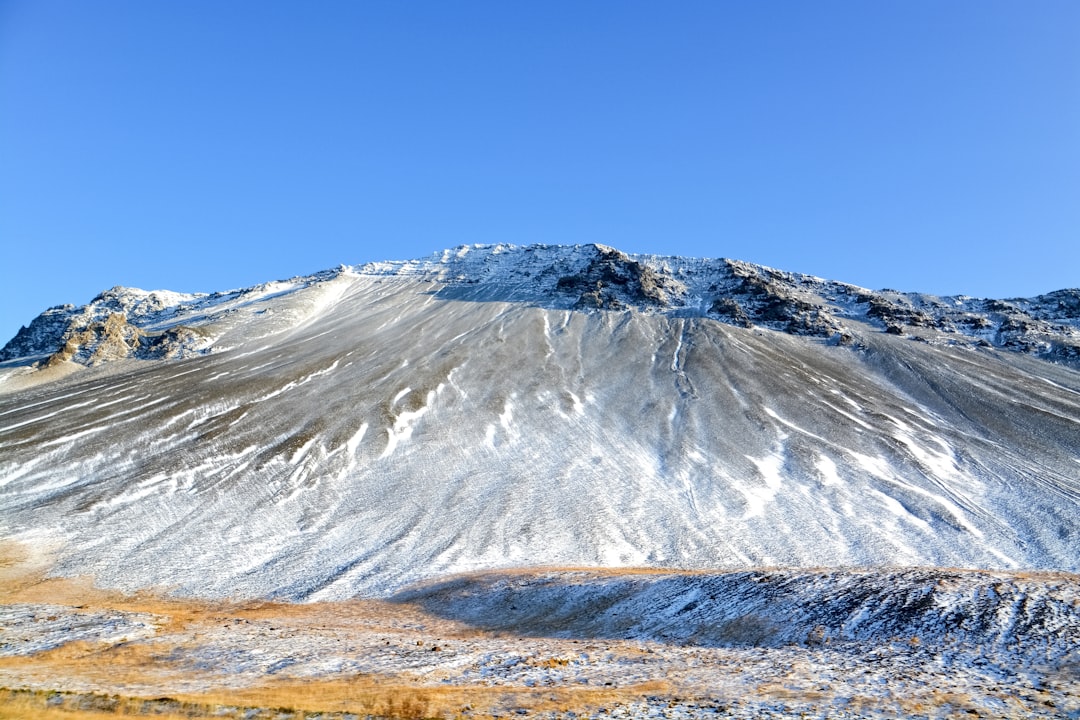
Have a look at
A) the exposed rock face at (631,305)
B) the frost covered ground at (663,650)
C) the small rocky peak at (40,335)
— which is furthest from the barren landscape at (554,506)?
the small rocky peak at (40,335)

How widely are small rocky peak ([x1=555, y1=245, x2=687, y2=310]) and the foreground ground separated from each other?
90.3 metres

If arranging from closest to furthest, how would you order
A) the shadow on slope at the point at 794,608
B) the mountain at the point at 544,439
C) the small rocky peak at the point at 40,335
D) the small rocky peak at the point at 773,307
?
the shadow on slope at the point at 794,608 < the mountain at the point at 544,439 < the small rocky peak at the point at 773,307 < the small rocky peak at the point at 40,335

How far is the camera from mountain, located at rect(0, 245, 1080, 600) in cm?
4238

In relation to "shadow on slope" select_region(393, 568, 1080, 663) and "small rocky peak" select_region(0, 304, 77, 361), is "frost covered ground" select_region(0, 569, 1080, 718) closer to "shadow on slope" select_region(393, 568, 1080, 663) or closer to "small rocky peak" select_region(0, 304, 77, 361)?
"shadow on slope" select_region(393, 568, 1080, 663)

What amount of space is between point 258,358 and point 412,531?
179ft

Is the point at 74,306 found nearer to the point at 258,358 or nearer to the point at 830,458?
the point at 258,358

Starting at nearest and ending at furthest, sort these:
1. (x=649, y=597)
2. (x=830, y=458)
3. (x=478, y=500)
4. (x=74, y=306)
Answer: (x=649, y=597), (x=478, y=500), (x=830, y=458), (x=74, y=306)

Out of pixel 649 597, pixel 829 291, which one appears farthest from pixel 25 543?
pixel 829 291

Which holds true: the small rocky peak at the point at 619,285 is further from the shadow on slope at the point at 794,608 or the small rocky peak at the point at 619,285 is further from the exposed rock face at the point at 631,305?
the shadow on slope at the point at 794,608

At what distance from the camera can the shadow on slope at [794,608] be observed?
19656mm

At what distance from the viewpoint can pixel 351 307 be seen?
389ft

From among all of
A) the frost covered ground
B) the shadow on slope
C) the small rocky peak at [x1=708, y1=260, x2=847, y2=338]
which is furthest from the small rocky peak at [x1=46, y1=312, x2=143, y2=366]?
the small rocky peak at [x1=708, y1=260, x2=847, y2=338]

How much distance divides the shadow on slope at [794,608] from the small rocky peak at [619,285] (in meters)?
86.3

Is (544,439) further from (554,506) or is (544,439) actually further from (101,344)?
(101,344)
